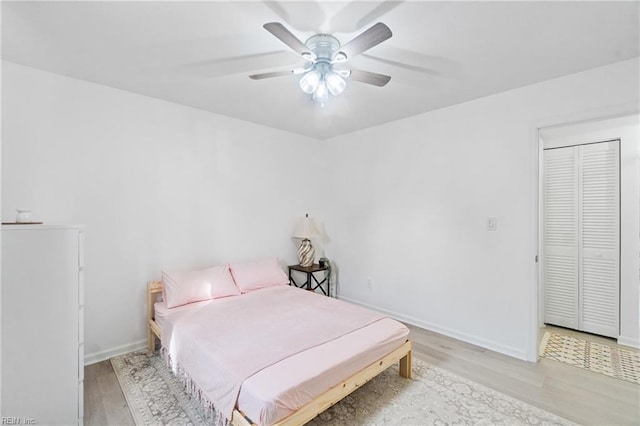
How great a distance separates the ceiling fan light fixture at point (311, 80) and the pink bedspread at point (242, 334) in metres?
1.73

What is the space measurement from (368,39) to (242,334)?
2043mm

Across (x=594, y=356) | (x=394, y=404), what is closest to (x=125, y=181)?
(x=394, y=404)

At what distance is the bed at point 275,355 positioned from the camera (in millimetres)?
1551

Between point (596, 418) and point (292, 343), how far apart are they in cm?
205

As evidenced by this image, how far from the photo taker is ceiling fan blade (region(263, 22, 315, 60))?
1430 mm

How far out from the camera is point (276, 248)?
4.05 meters

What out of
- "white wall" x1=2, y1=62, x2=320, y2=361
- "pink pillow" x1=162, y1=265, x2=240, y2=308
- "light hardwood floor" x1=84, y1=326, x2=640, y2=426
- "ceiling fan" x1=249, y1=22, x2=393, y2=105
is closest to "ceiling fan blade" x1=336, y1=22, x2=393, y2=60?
"ceiling fan" x1=249, y1=22, x2=393, y2=105

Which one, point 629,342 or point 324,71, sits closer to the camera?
point 324,71

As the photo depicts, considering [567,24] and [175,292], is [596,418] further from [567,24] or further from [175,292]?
[175,292]

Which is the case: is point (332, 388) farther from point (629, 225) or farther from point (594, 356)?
point (629, 225)

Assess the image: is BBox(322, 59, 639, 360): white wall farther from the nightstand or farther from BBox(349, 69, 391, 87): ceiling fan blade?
BBox(349, 69, 391, 87): ceiling fan blade

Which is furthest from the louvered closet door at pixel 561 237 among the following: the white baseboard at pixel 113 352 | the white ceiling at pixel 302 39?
the white baseboard at pixel 113 352

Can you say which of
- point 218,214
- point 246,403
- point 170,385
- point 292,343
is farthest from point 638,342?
point 218,214

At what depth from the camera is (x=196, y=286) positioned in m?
2.83
